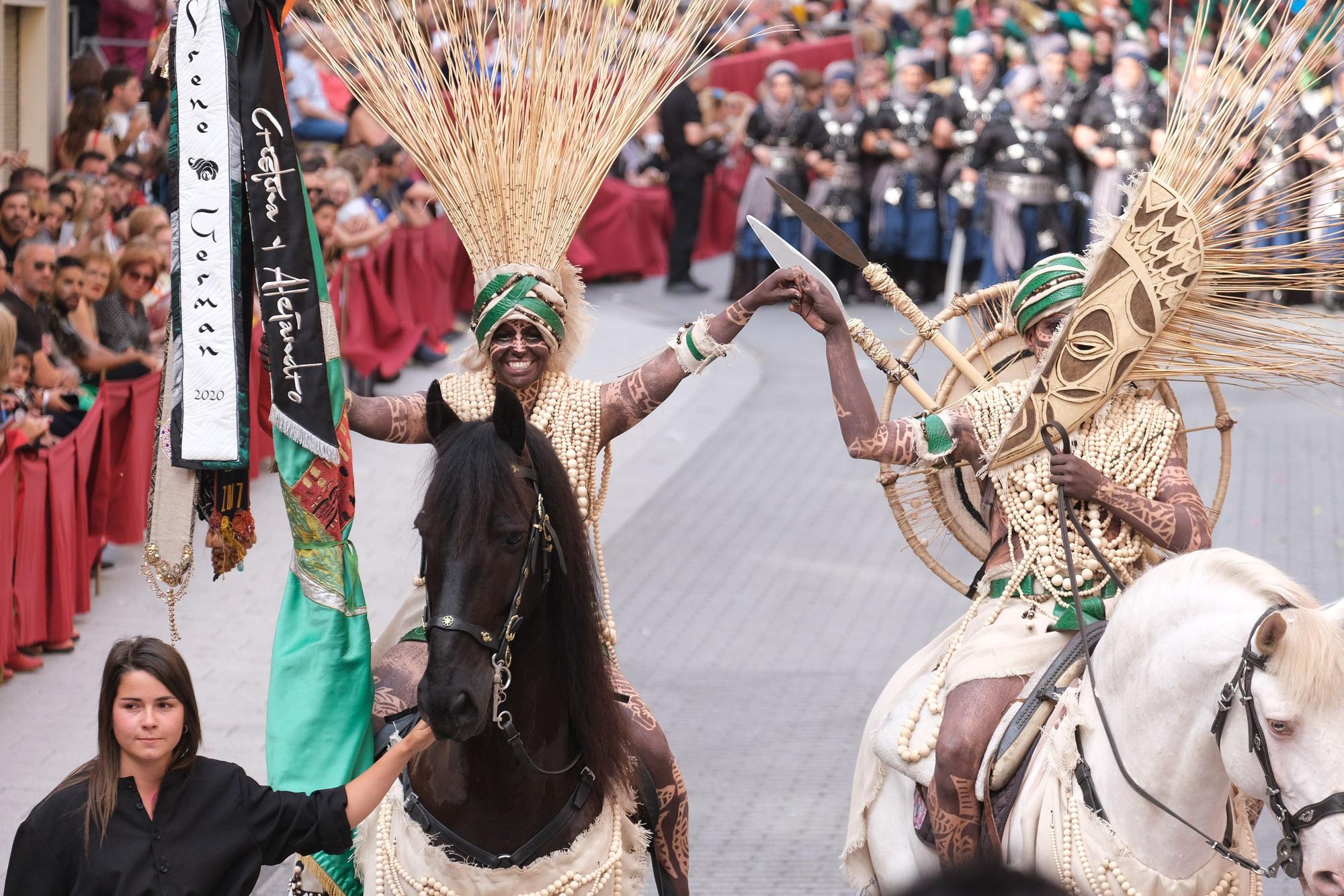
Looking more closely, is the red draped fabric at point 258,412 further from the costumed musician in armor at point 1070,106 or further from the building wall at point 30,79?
the costumed musician in armor at point 1070,106

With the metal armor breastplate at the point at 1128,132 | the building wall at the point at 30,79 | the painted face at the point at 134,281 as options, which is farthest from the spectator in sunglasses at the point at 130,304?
the metal armor breastplate at the point at 1128,132

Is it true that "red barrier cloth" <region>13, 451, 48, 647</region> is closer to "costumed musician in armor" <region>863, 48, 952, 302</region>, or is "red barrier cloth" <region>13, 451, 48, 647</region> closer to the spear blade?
the spear blade

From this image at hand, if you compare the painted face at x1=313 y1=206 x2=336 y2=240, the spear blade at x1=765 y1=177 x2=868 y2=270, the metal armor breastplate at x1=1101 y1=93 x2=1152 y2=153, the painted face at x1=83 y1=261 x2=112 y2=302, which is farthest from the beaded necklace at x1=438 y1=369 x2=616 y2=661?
the metal armor breastplate at x1=1101 y1=93 x2=1152 y2=153

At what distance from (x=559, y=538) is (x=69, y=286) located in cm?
621

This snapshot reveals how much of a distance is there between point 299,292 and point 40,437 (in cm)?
451

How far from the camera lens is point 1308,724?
3680 mm

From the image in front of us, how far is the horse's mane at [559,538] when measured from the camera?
400cm

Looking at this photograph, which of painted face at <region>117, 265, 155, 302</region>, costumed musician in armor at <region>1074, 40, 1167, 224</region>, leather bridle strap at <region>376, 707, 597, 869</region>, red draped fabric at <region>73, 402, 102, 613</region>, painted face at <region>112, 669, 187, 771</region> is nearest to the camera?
painted face at <region>112, 669, 187, 771</region>

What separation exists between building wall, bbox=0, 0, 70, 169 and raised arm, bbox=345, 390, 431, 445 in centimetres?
845

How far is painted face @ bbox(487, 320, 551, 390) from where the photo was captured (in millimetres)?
5203

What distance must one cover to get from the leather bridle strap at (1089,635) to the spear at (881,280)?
0.41 metres

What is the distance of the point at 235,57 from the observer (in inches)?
176

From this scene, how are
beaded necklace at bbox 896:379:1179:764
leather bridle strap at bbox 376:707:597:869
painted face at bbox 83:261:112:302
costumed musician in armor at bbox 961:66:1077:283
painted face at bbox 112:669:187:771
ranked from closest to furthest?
painted face at bbox 112:669:187:771 < leather bridle strap at bbox 376:707:597:869 < beaded necklace at bbox 896:379:1179:764 < painted face at bbox 83:261:112:302 < costumed musician in armor at bbox 961:66:1077:283

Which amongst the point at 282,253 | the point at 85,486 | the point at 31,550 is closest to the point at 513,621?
the point at 282,253
